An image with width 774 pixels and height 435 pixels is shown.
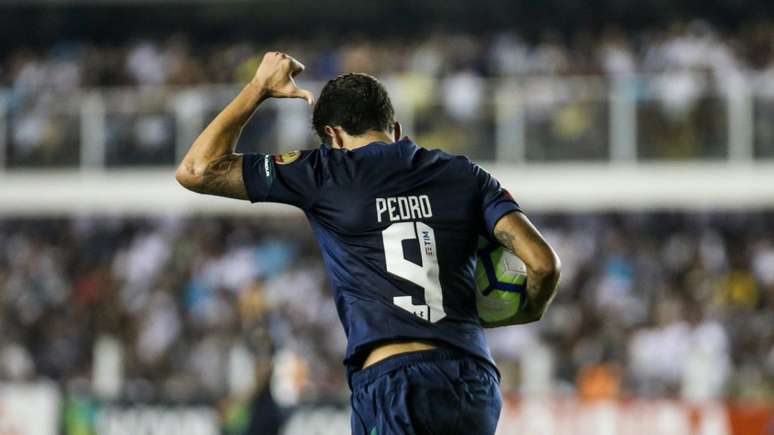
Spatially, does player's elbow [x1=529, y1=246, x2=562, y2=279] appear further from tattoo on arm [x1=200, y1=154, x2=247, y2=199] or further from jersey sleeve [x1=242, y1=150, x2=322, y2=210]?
tattoo on arm [x1=200, y1=154, x2=247, y2=199]

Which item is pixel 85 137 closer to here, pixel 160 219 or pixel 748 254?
pixel 160 219

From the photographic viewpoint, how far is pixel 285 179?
4.83 meters

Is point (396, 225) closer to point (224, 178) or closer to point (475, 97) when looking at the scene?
point (224, 178)

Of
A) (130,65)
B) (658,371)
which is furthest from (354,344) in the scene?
(130,65)

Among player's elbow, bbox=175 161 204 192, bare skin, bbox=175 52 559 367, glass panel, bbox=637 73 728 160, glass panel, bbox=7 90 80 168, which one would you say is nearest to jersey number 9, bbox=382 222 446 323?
bare skin, bbox=175 52 559 367

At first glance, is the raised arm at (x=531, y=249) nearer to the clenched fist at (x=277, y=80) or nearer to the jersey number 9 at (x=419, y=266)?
the jersey number 9 at (x=419, y=266)

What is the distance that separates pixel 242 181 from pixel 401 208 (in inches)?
20.4

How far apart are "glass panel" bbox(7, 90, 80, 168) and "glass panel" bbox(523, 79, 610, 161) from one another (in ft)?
19.4

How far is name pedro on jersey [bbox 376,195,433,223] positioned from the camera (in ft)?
15.6

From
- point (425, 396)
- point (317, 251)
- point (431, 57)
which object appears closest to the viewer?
point (425, 396)

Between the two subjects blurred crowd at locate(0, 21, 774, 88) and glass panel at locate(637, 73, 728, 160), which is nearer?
glass panel at locate(637, 73, 728, 160)

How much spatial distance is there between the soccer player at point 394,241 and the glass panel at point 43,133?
15473mm

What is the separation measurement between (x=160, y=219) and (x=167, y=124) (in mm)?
2091

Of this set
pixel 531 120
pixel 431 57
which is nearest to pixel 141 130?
pixel 431 57
